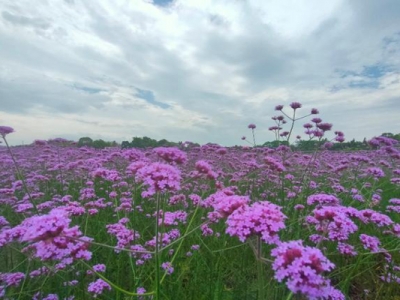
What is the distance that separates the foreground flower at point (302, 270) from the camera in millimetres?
1448

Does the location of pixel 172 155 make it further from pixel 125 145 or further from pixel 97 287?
pixel 125 145

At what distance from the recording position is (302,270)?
149 cm

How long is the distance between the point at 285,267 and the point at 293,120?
461cm

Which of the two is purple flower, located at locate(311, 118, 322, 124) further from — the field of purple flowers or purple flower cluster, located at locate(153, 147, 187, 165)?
purple flower cluster, located at locate(153, 147, 187, 165)

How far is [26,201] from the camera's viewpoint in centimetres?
552

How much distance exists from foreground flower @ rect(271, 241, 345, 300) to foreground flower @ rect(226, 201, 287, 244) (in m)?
0.20

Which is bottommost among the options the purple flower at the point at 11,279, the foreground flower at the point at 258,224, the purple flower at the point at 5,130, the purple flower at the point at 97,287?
the purple flower at the point at 11,279

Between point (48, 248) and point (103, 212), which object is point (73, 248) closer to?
point (48, 248)

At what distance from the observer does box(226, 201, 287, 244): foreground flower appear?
1863mm

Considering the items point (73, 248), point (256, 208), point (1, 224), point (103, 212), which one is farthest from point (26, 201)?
point (256, 208)

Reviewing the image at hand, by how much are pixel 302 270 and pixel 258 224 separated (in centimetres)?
45

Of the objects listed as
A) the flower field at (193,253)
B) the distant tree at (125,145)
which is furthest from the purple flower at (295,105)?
the distant tree at (125,145)

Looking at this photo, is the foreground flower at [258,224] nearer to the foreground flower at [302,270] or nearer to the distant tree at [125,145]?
the foreground flower at [302,270]

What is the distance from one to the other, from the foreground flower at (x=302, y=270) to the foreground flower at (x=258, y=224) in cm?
20
